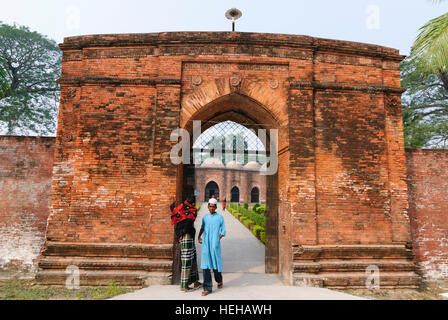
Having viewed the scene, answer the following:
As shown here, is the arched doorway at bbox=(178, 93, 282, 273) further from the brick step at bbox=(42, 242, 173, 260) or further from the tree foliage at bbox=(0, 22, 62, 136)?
the tree foliage at bbox=(0, 22, 62, 136)

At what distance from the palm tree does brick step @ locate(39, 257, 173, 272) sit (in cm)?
559

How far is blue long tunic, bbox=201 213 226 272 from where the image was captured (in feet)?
14.9

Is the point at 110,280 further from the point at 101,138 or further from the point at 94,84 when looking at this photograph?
the point at 94,84

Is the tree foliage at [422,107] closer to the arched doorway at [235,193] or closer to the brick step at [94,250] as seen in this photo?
the brick step at [94,250]

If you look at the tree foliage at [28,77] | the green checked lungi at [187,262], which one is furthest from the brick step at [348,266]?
the tree foliage at [28,77]

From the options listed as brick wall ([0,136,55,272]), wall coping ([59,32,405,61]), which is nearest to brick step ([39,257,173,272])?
brick wall ([0,136,55,272])

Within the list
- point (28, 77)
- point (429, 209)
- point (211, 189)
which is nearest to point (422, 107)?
point (429, 209)

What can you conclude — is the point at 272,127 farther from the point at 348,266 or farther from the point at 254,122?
the point at 348,266

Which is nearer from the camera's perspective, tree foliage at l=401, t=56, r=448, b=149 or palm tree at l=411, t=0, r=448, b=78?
palm tree at l=411, t=0, r=448, b=78

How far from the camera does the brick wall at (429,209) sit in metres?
6.41

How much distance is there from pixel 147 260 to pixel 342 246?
13.0 ft

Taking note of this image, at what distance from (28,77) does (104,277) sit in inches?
563

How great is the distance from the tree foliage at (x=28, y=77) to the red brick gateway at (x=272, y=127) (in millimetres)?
10322

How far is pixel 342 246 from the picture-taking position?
5.44 meters
